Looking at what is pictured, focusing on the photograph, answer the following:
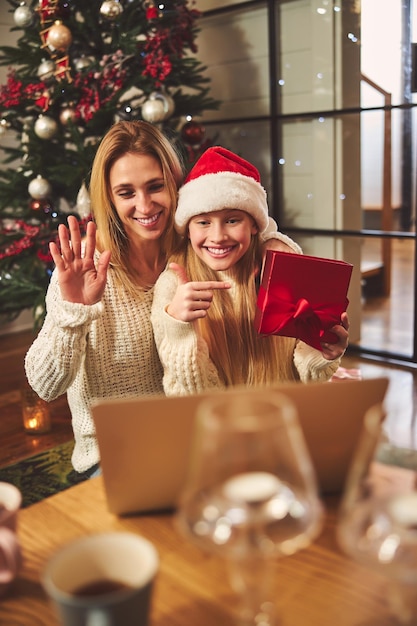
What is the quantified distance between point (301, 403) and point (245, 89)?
142 inches

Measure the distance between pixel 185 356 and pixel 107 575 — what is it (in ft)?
2.68

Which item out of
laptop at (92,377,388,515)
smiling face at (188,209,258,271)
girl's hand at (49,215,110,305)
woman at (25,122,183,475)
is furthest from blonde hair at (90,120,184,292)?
laptop at (92,377,388,515)

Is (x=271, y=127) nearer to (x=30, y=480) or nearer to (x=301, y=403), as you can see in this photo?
(x=30, y=480)

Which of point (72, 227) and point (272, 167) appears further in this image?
point (272, 167)

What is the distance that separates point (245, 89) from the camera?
13.1 ft

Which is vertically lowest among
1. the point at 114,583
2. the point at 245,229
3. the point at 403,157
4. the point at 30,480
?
the point at 30,480

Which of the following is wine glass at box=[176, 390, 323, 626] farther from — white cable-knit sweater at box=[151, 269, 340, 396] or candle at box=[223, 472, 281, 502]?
white cable-knit sweater at box=[151, 269, 340, 396]

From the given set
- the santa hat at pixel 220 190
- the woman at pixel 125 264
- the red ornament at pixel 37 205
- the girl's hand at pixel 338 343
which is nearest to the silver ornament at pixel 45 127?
the red ornament at pixel 37 205

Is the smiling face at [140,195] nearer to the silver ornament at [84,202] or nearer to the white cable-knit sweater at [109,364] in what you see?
the white cable-knit sweater at [109,364]

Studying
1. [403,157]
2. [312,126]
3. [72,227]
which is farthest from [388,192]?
[72,227]

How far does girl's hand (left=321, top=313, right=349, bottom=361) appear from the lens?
1373 mm

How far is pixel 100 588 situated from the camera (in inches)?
22.7

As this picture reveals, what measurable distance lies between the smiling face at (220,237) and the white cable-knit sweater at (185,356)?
0.10m

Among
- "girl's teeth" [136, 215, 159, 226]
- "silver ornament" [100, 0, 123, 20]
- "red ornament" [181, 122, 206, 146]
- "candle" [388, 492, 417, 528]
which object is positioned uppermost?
"silver ornament" [100, 0, 123, 20]
